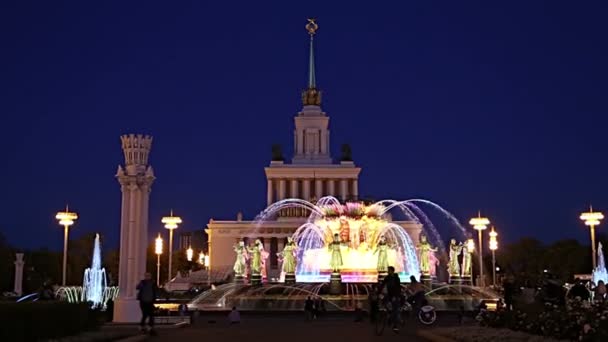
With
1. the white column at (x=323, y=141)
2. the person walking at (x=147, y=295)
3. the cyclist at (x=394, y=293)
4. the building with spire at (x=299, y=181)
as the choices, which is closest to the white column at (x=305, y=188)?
the building with spire at (x=299, y=181)

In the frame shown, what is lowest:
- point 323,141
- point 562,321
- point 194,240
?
point 562,321

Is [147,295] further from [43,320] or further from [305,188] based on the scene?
[305,188]

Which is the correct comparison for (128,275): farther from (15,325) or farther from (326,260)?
(326,260)

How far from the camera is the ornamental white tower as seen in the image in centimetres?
2820

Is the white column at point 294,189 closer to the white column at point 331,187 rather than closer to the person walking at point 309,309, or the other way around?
the white column at point 331,187

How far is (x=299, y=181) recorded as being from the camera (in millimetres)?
110688

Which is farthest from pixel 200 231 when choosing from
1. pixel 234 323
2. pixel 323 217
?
pixel 234 323

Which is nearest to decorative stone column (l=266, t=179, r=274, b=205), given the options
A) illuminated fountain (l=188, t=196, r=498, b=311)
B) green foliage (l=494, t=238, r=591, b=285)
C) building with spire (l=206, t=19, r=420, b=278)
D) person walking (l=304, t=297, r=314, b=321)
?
building with spire (l=206, t=19, r=420, b=278)

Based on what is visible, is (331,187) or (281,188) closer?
(331,187)

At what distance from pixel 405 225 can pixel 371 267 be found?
56281 millimetres

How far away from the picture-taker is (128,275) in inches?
1113

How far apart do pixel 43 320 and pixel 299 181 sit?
94.3 metres

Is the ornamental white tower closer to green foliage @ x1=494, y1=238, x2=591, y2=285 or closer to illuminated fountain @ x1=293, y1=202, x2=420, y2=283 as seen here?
illuminated fountain @ x1=293, y1=202, x2=420, y2=283

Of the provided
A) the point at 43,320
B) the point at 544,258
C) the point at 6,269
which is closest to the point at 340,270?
the point at 43,320
